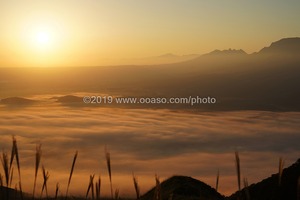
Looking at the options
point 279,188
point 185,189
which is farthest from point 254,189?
point 185,189

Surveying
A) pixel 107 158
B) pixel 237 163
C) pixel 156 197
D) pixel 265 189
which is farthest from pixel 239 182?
pixel 265 189

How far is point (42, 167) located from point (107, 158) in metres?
0.96

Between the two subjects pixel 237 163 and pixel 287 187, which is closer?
pixel 237 163

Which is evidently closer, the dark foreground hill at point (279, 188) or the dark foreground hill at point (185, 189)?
the dark foreground hill at point (279, 188)

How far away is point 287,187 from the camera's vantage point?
11344 millimetres

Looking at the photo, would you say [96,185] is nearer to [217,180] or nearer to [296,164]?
[217,180]

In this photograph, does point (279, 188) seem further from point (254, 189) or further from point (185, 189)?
point (185, 189)

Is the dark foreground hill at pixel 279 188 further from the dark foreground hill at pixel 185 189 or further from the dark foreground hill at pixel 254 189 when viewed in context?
the dark foreground hill at pixel 185 189

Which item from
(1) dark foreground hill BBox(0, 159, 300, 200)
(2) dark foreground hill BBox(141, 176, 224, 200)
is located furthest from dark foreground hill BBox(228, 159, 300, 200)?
(2) dark foreground hill BBox(141, 176, 224, 200)

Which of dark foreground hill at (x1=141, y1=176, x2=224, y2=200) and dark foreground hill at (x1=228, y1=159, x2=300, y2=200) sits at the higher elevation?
dark foreground hill at (x1=228, y1=159, x2=300, y2=200)

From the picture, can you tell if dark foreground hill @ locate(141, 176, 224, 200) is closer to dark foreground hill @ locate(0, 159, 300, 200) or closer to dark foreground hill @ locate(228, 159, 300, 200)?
dark foreground hill @ locate(0, 159, 300, 200)

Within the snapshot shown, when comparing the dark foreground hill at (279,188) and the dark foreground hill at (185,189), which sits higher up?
the dark foreground hill at (279,188)

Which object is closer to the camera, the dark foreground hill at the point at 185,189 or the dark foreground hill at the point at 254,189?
the dark foreground hill at the point at 254,189

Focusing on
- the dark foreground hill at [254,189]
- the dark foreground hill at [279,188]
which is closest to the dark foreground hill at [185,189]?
the dark foreground hill at [254,189]
